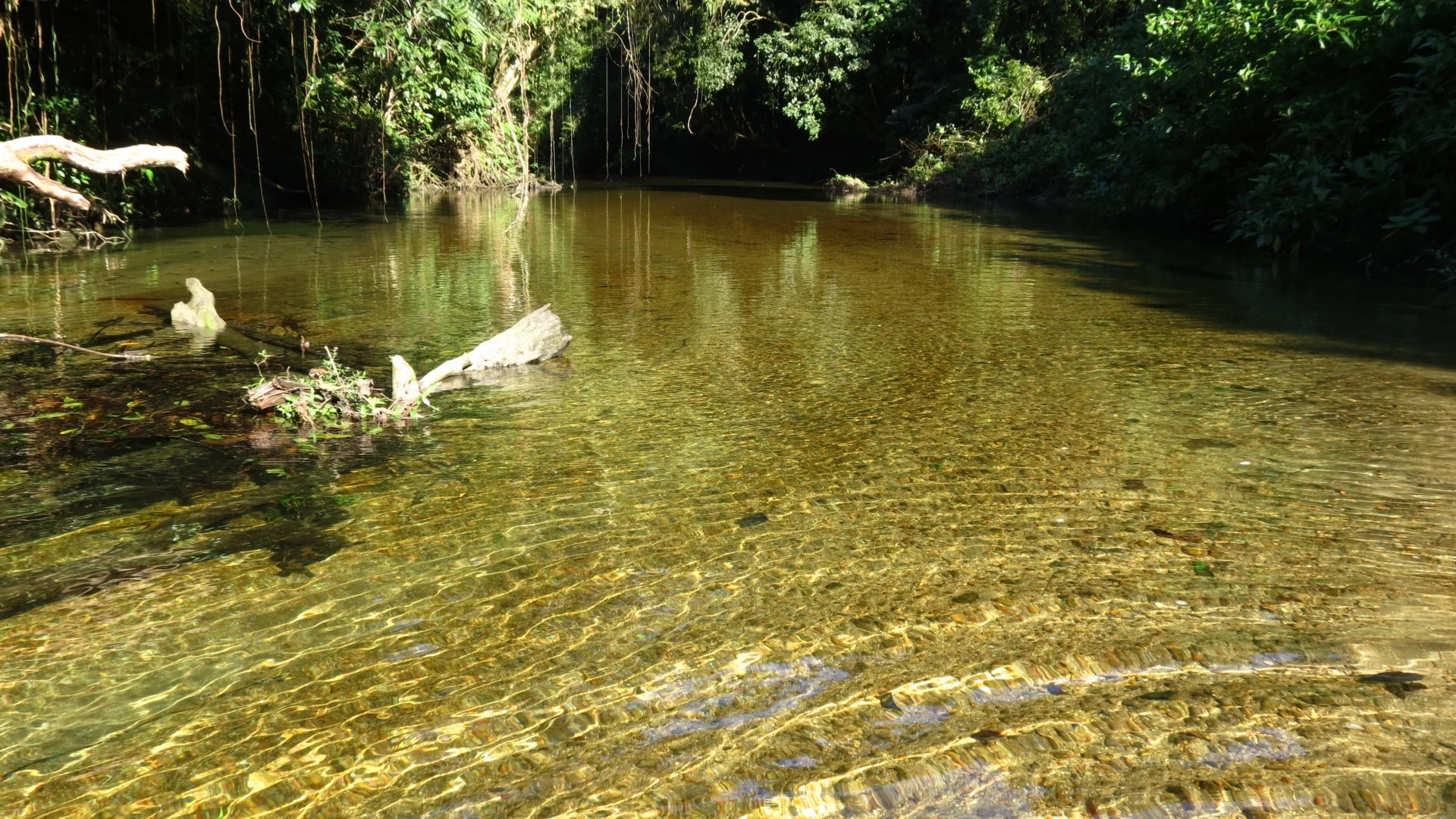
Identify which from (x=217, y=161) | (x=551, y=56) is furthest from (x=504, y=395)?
(x=551, y=56)

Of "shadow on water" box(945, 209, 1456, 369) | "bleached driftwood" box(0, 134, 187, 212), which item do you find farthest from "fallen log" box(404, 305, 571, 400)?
"shadow on water" box(945, 209, 1456, 369)

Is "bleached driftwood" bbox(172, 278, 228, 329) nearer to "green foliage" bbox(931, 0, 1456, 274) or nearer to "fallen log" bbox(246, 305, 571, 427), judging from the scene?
"fallen log" bbox(246, 305, 571, 427)

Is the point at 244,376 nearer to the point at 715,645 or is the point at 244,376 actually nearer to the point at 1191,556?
the point at 715,645

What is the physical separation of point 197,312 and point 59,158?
12.2 feet

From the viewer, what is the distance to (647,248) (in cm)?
1367

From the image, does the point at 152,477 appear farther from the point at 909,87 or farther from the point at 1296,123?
the point at 909,87

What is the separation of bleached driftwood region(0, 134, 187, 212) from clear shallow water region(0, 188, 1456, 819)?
1206 millimetres

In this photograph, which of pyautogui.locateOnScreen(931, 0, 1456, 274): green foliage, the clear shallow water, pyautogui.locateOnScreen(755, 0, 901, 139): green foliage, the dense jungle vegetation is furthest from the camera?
pyautogui.locateOnScreen(755, 0, 901, 139): green foliage

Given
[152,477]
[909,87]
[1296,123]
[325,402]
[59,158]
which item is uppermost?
[909,87]

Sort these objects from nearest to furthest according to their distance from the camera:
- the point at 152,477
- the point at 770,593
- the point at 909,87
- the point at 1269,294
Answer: the point at 770,593
the point at 152,477
the point at 1269,294
the point at 909,87

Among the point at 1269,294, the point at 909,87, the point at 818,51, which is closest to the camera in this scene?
the point at 1269,294

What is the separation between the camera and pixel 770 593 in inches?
131

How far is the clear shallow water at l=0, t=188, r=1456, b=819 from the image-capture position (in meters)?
2.40

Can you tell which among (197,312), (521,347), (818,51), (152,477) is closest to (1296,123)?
(521,347)
